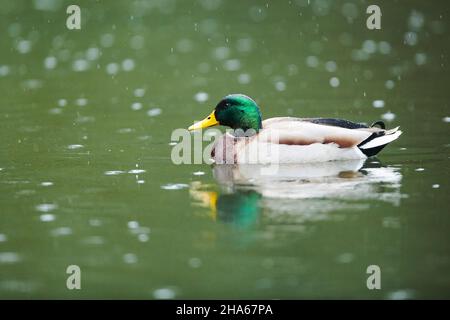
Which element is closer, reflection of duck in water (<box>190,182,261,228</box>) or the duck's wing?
reflection of duck in water (<box>190,182,261,228</box>)

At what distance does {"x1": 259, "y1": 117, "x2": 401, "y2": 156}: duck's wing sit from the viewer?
1386cm

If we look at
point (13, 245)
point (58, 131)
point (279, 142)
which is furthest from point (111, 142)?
point (13, 245)

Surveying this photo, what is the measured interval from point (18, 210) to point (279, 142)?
12.8ft

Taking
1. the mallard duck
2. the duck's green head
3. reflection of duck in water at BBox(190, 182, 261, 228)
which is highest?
the duck's green head

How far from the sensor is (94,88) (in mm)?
20312

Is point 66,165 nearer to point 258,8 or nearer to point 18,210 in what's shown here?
point 18,210

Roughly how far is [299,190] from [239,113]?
2.80m

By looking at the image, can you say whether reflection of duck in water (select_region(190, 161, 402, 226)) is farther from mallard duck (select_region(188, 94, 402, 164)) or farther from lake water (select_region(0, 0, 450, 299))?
mallard duck (select_region(188, 94, 402, 164))

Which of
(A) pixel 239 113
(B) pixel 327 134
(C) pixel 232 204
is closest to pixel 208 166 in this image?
(A) pixel 239 113

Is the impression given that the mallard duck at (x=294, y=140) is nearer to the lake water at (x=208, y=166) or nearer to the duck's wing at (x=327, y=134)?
the duck's wing at (x=327, y=134)

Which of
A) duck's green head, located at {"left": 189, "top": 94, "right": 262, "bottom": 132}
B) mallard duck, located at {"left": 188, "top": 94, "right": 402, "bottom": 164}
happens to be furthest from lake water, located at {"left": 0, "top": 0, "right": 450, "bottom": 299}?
duck's green head, located at {"left": 189, "top": 94, "right": 262, "bottom": 132}

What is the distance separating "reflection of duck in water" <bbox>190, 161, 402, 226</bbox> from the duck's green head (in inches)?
32.6

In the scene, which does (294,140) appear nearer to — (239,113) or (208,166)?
(239,113)

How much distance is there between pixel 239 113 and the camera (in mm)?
14547
